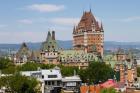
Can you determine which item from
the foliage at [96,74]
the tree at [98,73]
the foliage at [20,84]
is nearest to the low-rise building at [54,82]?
the foliage at [20,84]

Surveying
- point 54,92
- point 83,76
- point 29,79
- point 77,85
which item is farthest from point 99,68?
point 29,79

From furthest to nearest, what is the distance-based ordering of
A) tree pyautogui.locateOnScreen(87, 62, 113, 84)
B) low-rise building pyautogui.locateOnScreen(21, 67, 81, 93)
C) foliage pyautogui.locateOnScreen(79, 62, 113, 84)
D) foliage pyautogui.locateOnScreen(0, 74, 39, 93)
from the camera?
tree pyautogui.locateOnScreen(87, 62, 113, 84), foliage pyautogui.locateOnScreen(79, 62, 113, 84), low-rise building pyautogui.locateOnScreen(21, 67, 81, 93), foliage pyautogui.locateOnScreen(0, 74, 39, 93)

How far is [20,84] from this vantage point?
98750 mm

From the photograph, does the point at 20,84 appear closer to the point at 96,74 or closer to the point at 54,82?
the point at 54,82

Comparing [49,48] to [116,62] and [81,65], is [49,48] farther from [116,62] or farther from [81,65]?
[116,62]

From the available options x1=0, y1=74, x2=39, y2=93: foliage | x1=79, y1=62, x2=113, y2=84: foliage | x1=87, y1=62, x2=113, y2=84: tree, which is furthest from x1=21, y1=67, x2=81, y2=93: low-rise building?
x1=87, y1=62, x2=113, y2=84: tree

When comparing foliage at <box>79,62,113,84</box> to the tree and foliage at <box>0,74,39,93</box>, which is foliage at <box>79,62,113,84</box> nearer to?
the tree

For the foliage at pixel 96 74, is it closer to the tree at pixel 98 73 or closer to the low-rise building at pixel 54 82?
the tree at pixel 98 73

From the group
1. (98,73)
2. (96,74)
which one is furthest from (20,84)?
(98,73)

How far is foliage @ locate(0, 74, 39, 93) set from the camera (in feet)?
324

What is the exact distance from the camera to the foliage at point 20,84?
324 ft

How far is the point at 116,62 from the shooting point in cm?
18712

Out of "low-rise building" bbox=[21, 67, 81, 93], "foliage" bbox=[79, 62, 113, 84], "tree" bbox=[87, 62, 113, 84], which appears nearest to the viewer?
"low-rise building" bbox=[21, 67, 81, 93]

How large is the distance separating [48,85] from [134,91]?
80.8ft
